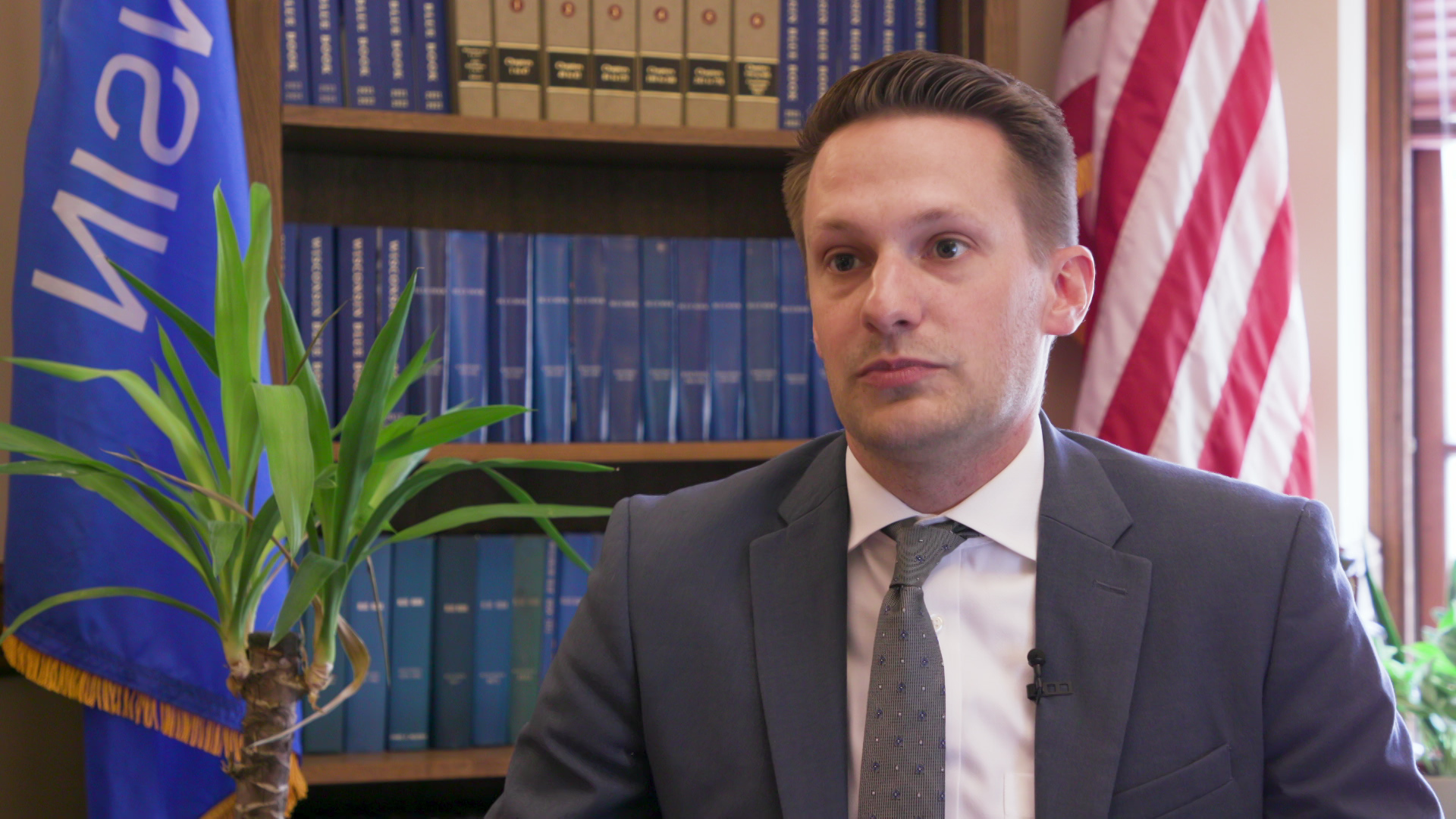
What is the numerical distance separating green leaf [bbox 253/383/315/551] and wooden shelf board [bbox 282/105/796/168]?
0.81 m

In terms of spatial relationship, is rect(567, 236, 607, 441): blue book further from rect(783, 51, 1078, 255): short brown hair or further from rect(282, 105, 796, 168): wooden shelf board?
rect(783, 51, 1078, 255): short brown hair

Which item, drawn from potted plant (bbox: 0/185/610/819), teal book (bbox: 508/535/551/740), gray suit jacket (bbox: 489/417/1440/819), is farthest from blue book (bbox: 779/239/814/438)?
gray suit jacket (bbox: 489/417/1440/819)

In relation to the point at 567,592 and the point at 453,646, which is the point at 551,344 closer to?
the point at 567,592

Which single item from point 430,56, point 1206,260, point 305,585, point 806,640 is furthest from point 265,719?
point 1206,260

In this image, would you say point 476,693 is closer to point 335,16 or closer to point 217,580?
point 217,580

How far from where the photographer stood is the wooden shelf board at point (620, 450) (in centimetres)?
185

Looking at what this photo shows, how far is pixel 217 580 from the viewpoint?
129cm

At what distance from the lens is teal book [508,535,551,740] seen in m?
1.93

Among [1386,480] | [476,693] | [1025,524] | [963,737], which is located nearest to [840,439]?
[1025,524]

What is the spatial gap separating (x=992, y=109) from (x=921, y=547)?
44 centimetres

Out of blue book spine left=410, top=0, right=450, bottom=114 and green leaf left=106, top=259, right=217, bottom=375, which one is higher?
blue book spine left=410, top=0, right=450, bottom=114

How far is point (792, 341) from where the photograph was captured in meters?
2.02

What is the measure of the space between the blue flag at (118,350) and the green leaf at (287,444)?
0.50m

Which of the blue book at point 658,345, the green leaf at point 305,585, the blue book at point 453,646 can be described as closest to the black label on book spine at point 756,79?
the blue book at point 658,345
